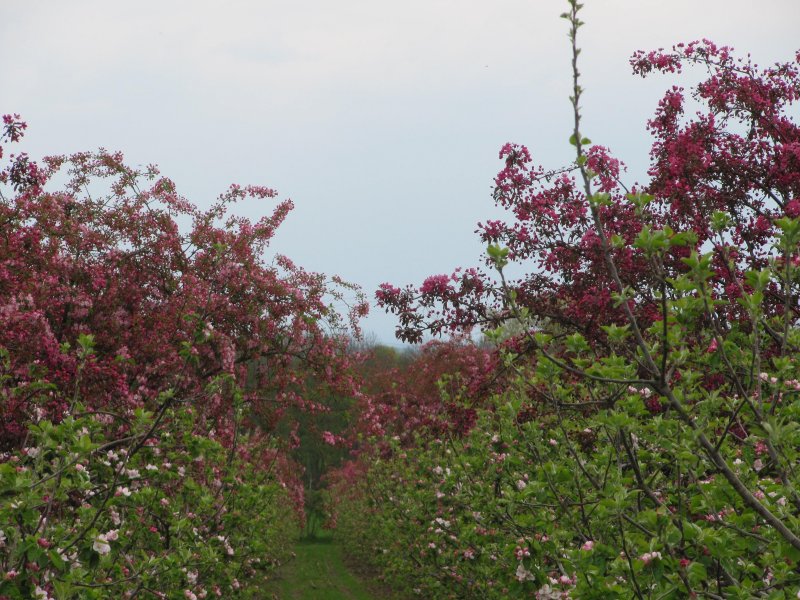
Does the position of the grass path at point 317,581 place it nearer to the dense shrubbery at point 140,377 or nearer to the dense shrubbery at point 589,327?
the dense shrubbery at point 140,377

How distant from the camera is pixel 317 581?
21266mm

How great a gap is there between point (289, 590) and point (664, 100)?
15732mm

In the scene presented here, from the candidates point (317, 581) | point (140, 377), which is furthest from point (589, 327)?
point (317, 581)

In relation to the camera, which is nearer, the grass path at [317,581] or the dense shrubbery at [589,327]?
the dense shrubbery at [589,327]

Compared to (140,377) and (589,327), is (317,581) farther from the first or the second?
(589,327)

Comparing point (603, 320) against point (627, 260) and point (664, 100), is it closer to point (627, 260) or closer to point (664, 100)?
point (627, 260)

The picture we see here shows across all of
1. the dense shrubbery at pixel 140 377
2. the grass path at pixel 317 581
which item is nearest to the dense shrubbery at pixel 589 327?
the dense shrubbery at pixel 140 377

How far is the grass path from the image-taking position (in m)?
18.3

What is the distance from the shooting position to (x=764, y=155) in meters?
8.08

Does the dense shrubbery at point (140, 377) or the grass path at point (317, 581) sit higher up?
the dense shrubbery at point (140, 377)

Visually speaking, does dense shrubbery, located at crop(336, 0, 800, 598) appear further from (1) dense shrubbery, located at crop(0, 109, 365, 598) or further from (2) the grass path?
(2) the grass path

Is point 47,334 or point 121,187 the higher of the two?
point 121,187

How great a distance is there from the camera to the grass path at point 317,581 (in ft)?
60.1

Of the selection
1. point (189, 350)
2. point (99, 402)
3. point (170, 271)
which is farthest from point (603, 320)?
point (170, 271)
